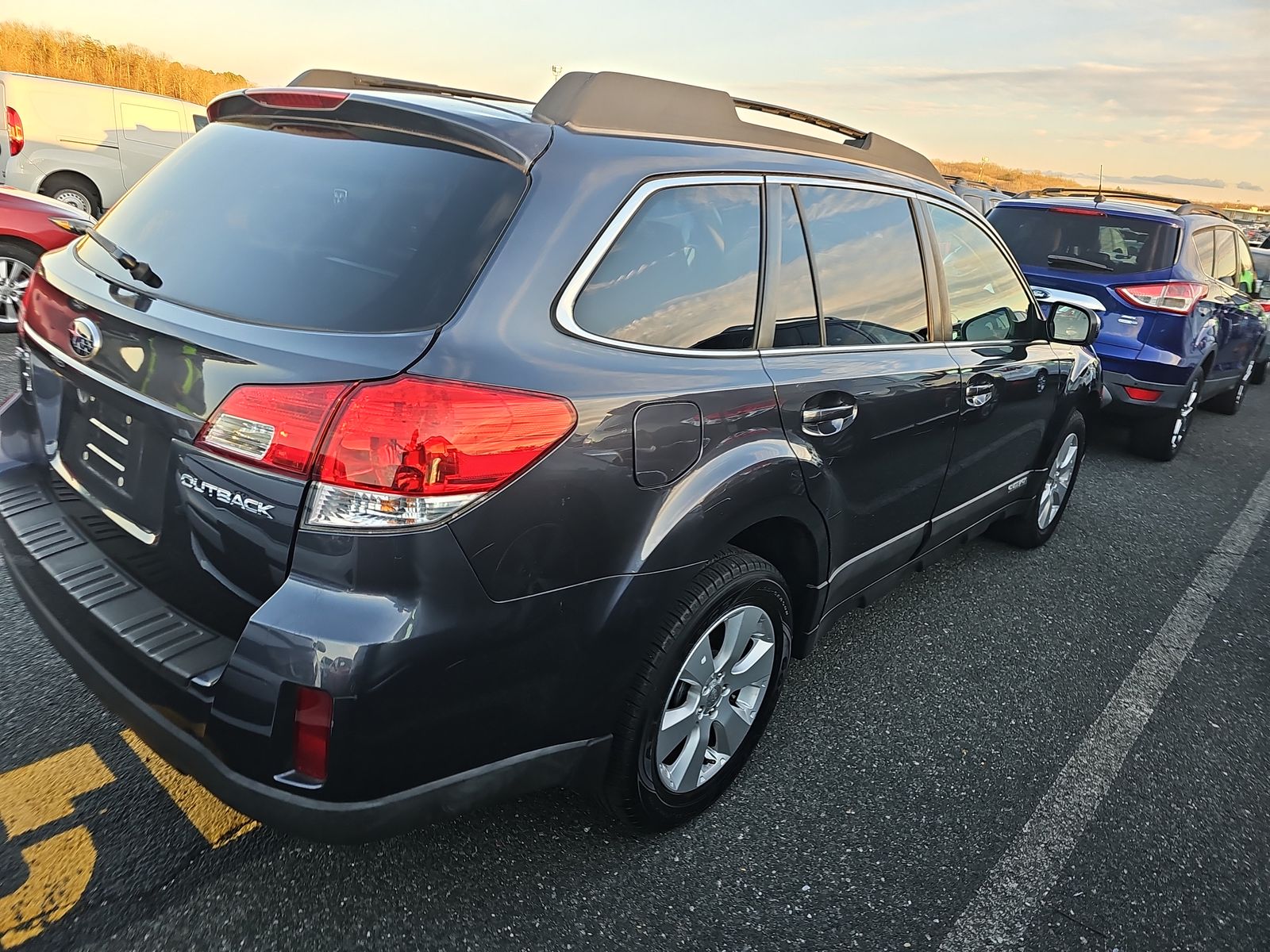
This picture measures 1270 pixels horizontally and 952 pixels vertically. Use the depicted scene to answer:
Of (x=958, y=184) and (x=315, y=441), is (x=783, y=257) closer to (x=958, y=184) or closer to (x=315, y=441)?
(x=315, y=441)

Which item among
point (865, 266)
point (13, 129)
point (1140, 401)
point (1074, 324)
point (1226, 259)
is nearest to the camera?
point (865, 266)

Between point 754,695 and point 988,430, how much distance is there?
63.2 inches

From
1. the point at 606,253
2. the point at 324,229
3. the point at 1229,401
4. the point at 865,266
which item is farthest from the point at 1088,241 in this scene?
the point at 324,229

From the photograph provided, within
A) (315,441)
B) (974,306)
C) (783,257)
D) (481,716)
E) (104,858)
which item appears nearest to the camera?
(315,441)

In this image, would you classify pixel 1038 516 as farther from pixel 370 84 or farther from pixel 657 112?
pixel 370 84

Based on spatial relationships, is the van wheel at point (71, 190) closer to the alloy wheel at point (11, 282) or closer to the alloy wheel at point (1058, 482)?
the alloy wheel at point (11, 282)

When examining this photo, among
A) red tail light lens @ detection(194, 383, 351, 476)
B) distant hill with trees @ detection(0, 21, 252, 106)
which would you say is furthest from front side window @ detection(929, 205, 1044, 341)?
distant hill with trees @ detection(0, 21, 252, 106)

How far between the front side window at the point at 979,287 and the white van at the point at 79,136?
35.4 feet

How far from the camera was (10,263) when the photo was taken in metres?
6.38

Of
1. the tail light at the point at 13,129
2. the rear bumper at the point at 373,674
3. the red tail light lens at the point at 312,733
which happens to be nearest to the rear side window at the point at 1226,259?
the rear bumper at the point at 373,674

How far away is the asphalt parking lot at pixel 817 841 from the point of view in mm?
1992

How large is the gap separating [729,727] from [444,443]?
1249mm

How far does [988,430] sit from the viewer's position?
11.4 ft

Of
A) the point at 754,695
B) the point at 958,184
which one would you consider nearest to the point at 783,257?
the point at 754,695
